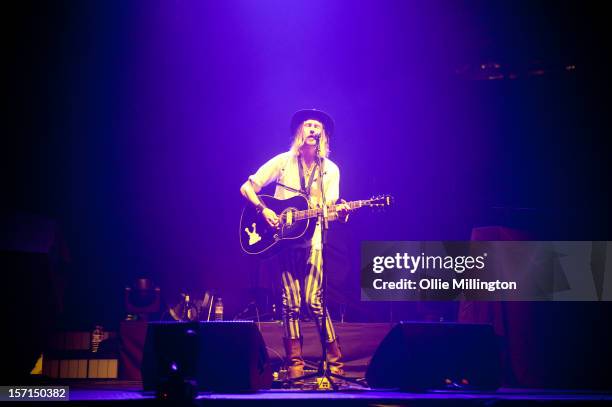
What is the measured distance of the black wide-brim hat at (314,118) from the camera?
8.08 m

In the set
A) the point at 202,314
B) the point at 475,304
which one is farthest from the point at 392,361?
the point at 202,314

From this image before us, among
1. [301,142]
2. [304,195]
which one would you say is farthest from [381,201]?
[301,142]

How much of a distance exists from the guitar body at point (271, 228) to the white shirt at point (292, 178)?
4.8 inches

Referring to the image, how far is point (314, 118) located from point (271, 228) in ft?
4.78

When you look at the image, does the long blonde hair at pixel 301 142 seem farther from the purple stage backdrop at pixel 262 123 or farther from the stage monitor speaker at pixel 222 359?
the stage monitor speaker at pixel 222 359

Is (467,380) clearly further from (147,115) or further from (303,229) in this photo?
(147,115)

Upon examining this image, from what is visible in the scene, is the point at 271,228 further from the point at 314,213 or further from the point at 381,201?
the point at 381,201

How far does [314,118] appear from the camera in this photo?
8102 millimetres

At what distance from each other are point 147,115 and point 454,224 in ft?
13.5

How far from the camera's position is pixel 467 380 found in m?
6.02

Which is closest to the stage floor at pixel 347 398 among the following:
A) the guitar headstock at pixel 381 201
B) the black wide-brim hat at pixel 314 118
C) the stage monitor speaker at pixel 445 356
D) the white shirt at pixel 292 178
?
the stage monitor speaker at pixel 445 356

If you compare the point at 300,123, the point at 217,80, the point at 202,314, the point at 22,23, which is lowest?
the point at 202,314

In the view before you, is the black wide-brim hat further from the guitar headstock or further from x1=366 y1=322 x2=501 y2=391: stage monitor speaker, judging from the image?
x1=366 y1=322 x2=501 y2=391: stage monitor speaker

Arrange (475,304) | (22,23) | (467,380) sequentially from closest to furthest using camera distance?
(467,380), (475,304), (22,23)
